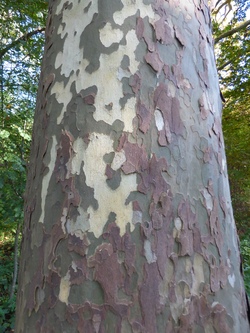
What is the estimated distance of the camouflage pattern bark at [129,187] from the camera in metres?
0.66

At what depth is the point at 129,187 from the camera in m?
0.71

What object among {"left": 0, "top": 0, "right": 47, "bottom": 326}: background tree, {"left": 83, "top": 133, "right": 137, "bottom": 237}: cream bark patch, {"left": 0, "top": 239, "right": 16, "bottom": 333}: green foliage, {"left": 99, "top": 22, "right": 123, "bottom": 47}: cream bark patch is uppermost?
{"left": 0, "top": 0, "right": 47, "bottom": 326}: background tree

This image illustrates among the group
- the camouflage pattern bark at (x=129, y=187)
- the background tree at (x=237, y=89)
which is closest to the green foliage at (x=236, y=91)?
the background tree at (x=237, y=89)

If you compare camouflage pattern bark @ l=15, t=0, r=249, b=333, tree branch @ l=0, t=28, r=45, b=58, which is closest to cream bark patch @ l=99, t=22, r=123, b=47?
camouflage pattern bark @ l=15, t=0, r=249, b=333

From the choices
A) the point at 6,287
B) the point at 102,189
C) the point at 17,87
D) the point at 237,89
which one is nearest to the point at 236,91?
the point at 237,89

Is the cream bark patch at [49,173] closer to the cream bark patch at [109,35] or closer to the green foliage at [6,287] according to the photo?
the cream bark patch at [109,35]

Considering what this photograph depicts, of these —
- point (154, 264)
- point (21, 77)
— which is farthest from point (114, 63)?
point (21, 77)

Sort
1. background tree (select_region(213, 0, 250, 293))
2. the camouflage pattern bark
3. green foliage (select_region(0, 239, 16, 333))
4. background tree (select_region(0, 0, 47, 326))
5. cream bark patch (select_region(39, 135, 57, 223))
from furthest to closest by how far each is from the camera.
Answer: background tree (select_region(213, 0, 250, 293)), background tree (select_region(0, 0, 47, 326)), green foliage (select_region(0, 239, 16, 333)), cream bark patch (select_region(39, 135, 57, 223)), the camouflage pattern bark

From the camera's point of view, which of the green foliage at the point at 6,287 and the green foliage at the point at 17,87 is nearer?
the green foliage at the point at 6,287

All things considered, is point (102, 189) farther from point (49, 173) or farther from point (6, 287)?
point (6, 287)

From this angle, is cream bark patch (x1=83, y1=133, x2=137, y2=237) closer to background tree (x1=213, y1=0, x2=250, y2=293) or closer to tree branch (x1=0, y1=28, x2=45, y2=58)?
tree branch (x1=0, y1=28, x2=45, y2=58)

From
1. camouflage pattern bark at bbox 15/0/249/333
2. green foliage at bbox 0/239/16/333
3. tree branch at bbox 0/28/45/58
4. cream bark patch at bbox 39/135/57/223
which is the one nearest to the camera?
camouflage pattern bark at bbox 15/0/249/333

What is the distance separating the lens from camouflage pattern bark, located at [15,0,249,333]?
2.16 feet

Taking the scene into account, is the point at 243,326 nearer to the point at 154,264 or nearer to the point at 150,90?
the point at 154,264
